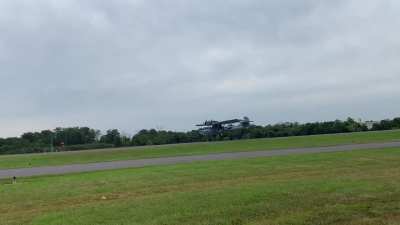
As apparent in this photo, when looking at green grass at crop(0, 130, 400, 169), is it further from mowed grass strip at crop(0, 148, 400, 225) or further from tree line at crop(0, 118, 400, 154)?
tree line at crop(0, 118, 400, 154)

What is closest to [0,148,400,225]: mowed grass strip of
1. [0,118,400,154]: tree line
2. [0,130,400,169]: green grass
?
[0,130,400,169]: green grass

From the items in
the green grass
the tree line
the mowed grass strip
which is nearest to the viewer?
the mowed grass strip

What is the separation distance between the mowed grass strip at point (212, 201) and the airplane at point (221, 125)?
212 feet

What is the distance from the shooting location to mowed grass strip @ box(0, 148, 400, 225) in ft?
29.0

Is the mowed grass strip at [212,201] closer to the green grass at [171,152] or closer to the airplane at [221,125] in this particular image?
the green grass at [171,152]

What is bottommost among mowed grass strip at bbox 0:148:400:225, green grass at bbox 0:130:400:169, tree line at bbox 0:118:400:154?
mowed grass strip at bbox 0:148:400:225

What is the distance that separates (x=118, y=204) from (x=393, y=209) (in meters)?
5.45

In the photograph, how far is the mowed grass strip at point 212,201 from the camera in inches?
348

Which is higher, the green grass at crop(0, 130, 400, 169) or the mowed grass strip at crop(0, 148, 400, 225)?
the green grass at crop(0, 130, 400, 169)

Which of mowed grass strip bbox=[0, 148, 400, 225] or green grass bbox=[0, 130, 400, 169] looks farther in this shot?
green grass bbox=[0, 130, 400, 169]

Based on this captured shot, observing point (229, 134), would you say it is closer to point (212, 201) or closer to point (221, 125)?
point (221, 125)

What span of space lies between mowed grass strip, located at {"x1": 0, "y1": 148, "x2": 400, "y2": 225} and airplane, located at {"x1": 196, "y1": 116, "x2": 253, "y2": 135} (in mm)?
64518

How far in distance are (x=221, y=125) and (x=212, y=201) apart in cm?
7288

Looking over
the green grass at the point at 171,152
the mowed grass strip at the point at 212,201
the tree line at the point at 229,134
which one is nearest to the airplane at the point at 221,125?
the tree line at the point at 229,134
